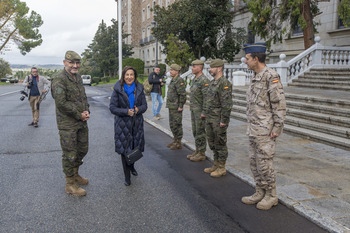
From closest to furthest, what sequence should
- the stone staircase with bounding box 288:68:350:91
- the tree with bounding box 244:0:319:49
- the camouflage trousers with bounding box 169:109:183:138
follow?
the camouflage trousers with bounding box 169:109:183:138
the stone staircase with bounding box 288:68:350:91
the tree with bounding box 244:0:319:49

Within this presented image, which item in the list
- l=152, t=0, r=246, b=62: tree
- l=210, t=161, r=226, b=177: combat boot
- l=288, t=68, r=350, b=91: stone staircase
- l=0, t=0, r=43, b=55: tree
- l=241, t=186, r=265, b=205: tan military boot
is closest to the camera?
l=241, t=186, r=265, b=205: tan military boot

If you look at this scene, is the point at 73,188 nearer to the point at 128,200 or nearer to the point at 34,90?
the point at 128,200

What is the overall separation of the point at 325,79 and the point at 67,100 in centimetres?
1314

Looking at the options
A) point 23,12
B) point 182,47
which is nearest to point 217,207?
point 182,47

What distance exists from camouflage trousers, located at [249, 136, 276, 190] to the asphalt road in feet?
1.28

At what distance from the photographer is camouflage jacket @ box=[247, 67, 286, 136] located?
3.88 m

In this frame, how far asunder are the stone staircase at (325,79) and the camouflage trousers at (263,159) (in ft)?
34.2

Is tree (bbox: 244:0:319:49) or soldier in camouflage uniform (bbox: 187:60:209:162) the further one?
tree (bbox: 244:0:319:49)

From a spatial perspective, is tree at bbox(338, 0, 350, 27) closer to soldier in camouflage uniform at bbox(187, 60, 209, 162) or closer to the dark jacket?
the dark jacket

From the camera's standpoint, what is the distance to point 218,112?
17.7ft

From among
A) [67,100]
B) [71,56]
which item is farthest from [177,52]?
[67,100]

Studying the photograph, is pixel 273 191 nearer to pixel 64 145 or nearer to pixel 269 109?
pixel 269 109

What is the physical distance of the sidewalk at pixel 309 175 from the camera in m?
3.86

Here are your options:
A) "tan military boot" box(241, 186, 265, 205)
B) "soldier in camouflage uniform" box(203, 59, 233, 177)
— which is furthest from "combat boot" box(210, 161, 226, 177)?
"tan military boot" box(241, 186, 265, 205)
